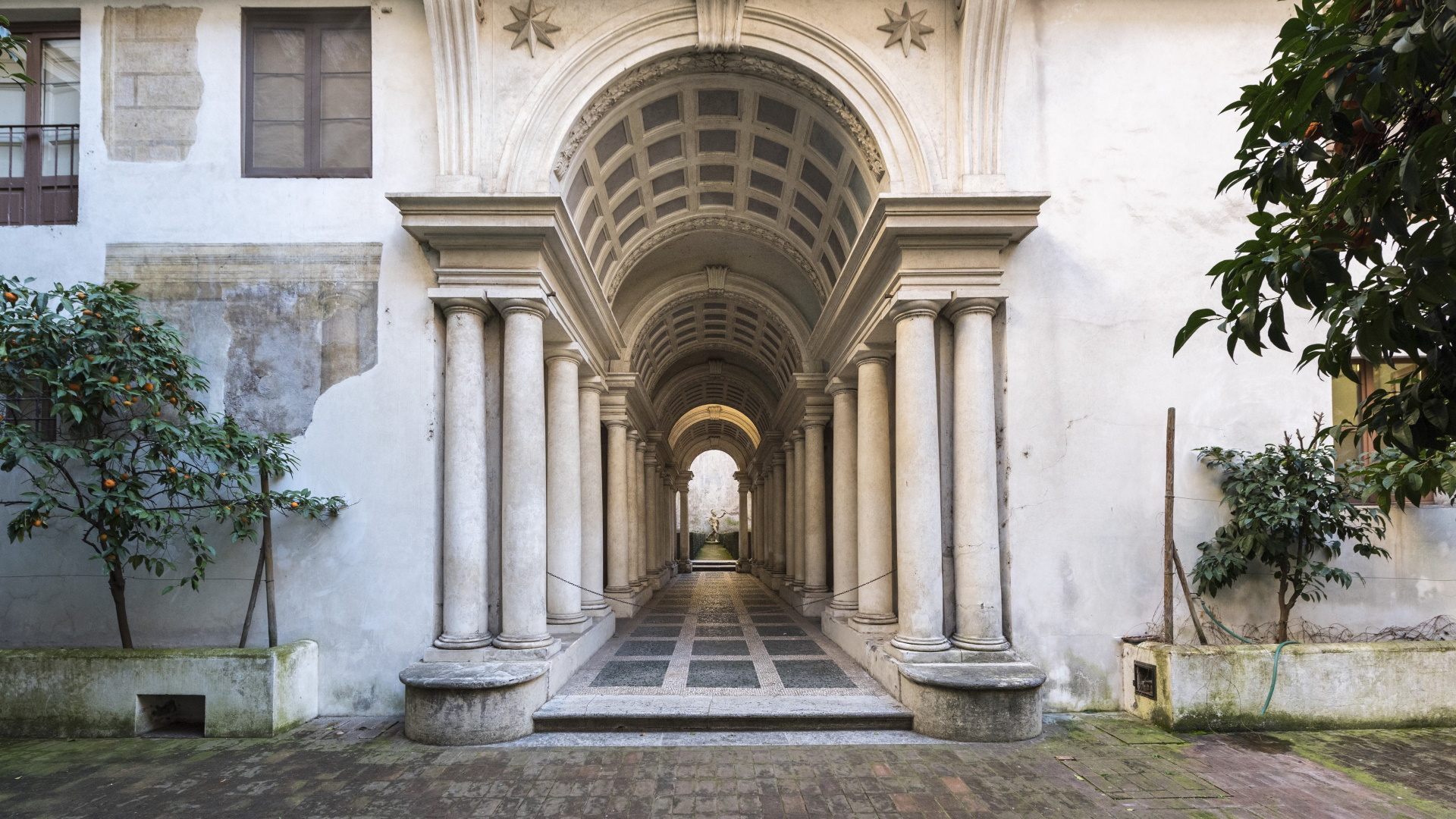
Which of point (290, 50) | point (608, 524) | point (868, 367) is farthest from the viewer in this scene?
point (608, 524)

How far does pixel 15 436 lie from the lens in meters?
6.67

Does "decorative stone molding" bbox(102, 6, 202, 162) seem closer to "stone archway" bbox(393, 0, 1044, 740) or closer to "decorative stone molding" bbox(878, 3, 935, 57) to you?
"stone archway" bbox(393, 0, 1044, 740)

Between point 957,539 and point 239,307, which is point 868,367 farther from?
point 239,307

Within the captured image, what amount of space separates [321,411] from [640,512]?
11.0 metres

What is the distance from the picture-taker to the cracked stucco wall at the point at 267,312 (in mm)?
8414

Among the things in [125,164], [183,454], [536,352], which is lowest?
[183,454]

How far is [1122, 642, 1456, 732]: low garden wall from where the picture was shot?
24.3ft

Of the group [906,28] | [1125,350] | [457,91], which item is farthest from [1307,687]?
[457,91]

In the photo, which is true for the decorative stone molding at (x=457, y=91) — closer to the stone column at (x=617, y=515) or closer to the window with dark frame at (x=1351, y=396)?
the stone column at (x=617, y=515)

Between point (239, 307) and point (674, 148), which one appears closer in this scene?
point (239, 307)

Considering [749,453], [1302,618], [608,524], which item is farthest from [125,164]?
[749,453]

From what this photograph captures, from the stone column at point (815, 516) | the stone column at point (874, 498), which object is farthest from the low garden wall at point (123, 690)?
the stone column at point (815, 516)

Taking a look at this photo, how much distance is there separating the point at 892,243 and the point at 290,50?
284 inches

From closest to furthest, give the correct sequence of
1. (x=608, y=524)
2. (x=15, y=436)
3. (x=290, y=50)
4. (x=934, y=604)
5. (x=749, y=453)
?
(x=15, y=436) < (x=934, y=604) < (x=290, y=50) < (x=608, y=524) < (x=749, y=453)
